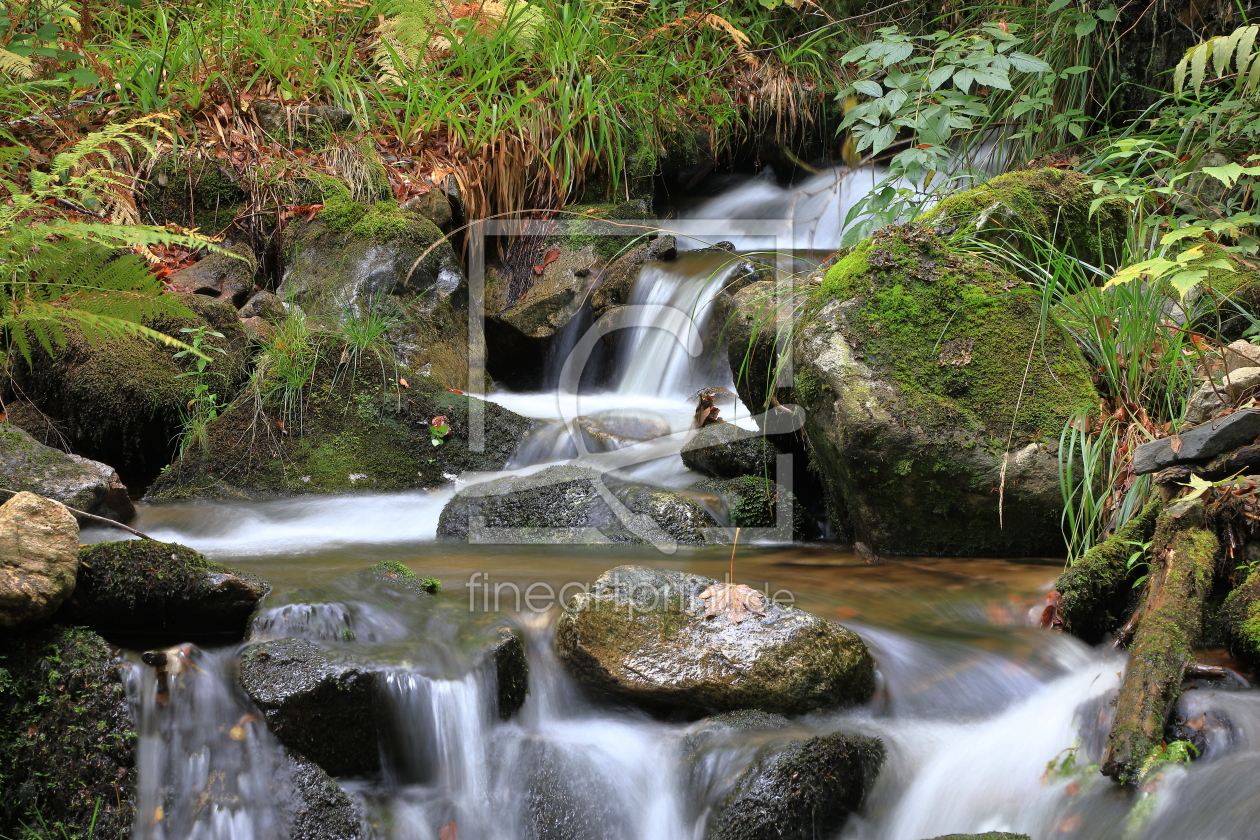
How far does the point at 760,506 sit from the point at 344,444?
214cm

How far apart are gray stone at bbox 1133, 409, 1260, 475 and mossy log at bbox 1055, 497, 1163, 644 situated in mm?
143

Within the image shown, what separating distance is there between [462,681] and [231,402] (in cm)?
280

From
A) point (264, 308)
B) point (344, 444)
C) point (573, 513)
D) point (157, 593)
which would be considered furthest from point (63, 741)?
point (264, 308)

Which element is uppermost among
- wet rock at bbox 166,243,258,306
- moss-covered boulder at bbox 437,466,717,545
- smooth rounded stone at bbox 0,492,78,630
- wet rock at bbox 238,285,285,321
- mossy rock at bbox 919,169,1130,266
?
mossy rock at bbox 919,169,1130,266

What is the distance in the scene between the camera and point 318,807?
217 centimetres

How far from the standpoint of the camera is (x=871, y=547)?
3.41 meters

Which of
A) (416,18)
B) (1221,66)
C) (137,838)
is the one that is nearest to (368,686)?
(137,838)

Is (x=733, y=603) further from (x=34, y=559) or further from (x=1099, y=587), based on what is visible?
(x=34, y=559)

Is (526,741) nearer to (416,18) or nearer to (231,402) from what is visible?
(231,402)

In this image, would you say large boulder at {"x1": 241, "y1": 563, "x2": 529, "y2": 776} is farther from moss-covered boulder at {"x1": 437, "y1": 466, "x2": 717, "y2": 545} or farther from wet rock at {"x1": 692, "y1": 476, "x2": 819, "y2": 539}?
wet rock at {"x1": 692, "y1": 476, "x2": 819, "y2": 539}

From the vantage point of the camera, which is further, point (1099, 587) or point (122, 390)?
point (122, 390)

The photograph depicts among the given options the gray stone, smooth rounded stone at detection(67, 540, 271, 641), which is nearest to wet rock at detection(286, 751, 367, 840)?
smooth rounded stone at detection(67, 540, 271, 641)

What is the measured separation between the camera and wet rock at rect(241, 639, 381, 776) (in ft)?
7.31

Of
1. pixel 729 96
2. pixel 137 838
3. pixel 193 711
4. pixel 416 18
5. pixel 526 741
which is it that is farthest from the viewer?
pixel 729 96
